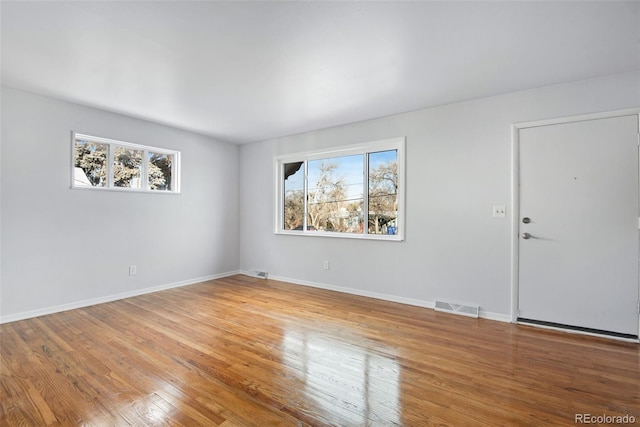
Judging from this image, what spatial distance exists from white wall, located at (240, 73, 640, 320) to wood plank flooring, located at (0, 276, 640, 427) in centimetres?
48

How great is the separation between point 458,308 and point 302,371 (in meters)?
2.20

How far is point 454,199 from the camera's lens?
3518mm

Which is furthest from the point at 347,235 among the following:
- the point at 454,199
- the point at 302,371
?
the point at 302,371

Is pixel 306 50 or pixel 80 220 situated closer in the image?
pixel 306 50

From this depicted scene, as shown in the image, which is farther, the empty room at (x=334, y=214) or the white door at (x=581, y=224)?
the white door at (x=581, y=224)

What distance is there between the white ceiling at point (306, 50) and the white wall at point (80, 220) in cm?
41

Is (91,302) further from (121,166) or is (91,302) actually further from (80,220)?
(121,166)

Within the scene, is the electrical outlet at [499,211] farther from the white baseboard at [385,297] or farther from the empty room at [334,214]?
the white baseboard at [385,297]

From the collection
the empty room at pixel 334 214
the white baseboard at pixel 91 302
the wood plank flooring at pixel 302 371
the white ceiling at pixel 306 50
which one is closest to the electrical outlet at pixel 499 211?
the empty room at pixel 334 214

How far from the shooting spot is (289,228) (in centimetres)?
514

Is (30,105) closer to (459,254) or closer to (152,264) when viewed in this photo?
(152,264)

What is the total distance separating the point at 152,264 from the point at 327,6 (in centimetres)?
413

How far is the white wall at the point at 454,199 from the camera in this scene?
305cm

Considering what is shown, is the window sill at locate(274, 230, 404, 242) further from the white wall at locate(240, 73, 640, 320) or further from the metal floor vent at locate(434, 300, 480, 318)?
the metal floor vent at locate(434, 300, 480, 318)
